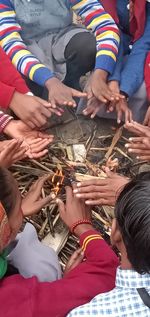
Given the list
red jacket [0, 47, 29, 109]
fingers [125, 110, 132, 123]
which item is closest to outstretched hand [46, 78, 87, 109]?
red jacket [0, 47, 29, 109]

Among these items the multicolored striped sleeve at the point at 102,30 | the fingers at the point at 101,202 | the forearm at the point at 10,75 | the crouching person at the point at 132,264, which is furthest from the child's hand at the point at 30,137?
the crouching person at the point at 132,264

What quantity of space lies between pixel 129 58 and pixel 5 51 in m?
0.73

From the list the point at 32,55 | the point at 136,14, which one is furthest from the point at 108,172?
the point at 136,14

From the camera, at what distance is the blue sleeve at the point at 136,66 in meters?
2.81

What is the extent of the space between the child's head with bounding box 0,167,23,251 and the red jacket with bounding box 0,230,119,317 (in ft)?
0.61

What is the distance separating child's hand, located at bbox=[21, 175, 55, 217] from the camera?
2.13 m

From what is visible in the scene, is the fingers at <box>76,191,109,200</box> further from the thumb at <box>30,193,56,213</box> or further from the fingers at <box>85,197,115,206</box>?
the thumb at <box>30,193,56,213</box>

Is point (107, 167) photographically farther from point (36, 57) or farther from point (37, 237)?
point (36, 57)

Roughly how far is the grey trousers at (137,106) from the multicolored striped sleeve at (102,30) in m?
0.22

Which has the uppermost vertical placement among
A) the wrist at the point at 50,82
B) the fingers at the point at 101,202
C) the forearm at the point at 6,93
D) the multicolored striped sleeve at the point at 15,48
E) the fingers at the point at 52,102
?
the multicolored striped sleeve at the point at 15,48

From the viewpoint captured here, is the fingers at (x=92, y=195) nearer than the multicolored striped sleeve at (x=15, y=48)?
Yes

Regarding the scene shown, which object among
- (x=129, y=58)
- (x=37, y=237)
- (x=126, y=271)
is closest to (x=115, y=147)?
(x=129, y=58)

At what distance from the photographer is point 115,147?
9.00 feet

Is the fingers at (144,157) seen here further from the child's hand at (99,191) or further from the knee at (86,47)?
the knee at (86,47)
